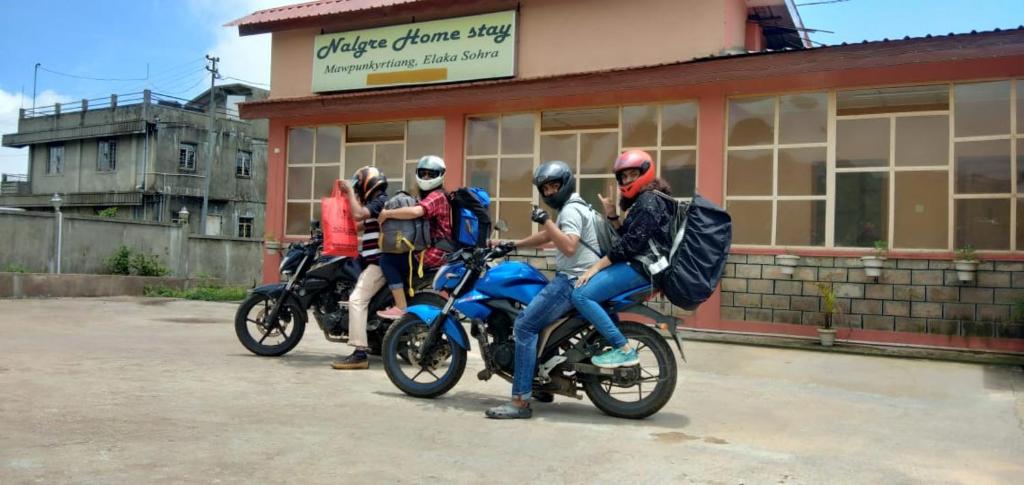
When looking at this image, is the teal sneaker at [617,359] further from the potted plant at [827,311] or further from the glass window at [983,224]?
the glass window at [983,224]

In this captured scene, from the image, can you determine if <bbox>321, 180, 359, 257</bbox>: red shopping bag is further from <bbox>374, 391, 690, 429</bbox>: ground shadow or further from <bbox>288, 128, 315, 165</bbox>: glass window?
<bbox>288, 128, 315, 165</bbox>: glass window

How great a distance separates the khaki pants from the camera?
7020 mm

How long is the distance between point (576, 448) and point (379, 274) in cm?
318

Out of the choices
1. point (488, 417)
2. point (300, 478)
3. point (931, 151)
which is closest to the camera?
point (300, 478)

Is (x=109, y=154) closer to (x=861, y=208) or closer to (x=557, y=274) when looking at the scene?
(x=861, y=208)

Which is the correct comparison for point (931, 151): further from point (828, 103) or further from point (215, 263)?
point (215, 263)

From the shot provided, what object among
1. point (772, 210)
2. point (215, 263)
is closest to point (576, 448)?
point (772, 210)

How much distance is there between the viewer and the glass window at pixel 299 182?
14516mm

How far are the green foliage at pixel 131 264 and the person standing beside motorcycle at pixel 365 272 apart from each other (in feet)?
41.1

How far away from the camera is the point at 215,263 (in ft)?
71.5

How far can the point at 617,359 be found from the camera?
16.9ft

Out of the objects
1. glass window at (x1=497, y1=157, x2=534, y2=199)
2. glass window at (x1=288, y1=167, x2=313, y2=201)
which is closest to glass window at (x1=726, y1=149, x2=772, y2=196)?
glass window at (x1=497, y1=157, x2=534, y2=199)

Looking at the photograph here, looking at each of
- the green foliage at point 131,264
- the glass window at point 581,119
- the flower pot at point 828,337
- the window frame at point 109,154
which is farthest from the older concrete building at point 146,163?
the flower pot at point 828,337

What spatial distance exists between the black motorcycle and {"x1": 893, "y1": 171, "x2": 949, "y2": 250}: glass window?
6.44 m
